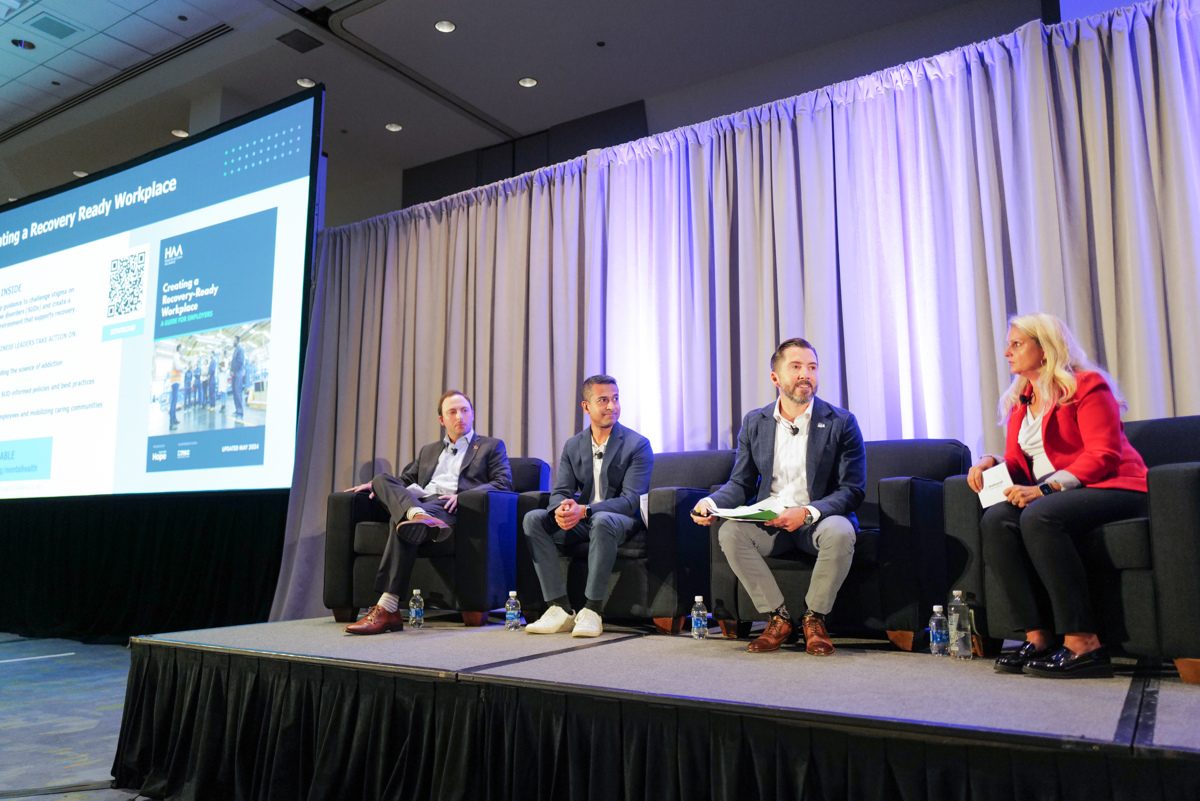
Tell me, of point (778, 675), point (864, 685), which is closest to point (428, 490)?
point (778, 675)

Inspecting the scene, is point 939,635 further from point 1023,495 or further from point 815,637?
point 1023,495

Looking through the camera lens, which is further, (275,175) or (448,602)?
(275,175)

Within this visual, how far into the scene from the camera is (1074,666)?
2129 millimetres

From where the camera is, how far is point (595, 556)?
10.4ft

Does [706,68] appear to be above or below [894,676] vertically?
above

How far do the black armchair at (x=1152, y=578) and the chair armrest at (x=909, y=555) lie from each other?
0.75 ft

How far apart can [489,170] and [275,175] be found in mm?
1668

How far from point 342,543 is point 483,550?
71 cm

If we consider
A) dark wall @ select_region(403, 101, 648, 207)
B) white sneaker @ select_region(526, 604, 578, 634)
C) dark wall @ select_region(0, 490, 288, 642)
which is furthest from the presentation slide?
white sneaker @ select_region(526, 604, 578, 634)

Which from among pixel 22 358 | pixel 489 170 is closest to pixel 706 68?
pixel 489 170

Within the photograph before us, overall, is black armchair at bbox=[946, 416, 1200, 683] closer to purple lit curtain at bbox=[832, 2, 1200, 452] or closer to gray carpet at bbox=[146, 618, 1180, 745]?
gray carpet at bbox=[146, 618, 1180, 745]

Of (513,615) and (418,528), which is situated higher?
(418,528)

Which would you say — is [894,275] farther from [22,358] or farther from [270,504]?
[22,358]

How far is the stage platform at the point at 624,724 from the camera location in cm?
150
